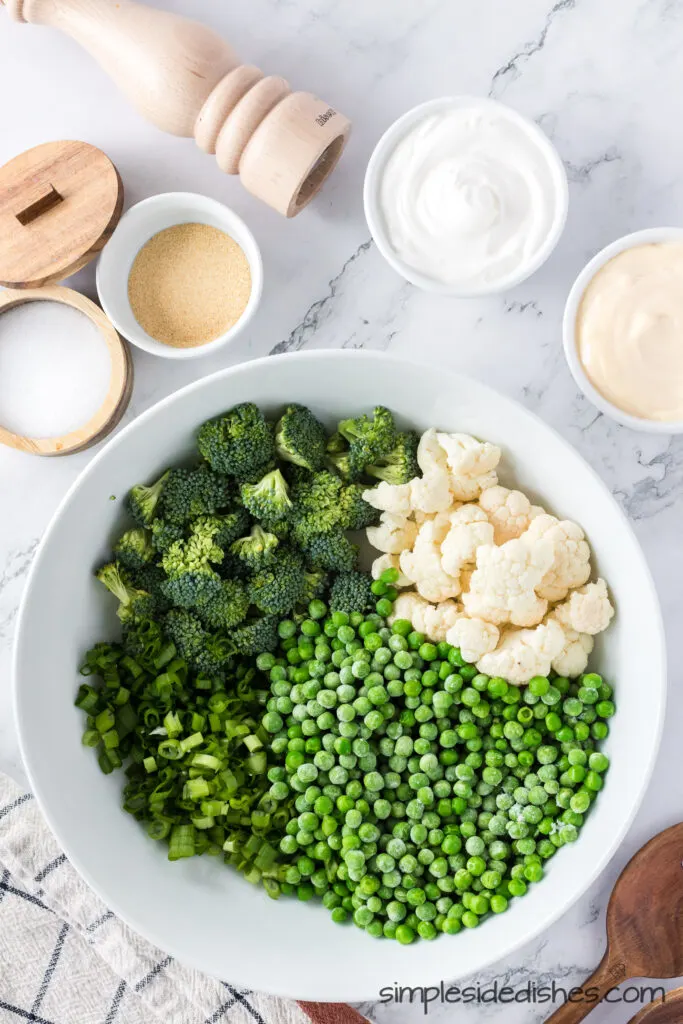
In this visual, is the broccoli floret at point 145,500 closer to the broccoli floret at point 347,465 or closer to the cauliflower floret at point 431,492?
the broccoli floret at point 347,465

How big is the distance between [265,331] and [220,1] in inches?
29.4

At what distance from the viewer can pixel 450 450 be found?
181 cm

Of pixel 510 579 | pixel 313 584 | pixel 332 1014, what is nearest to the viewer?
pixel 510 579

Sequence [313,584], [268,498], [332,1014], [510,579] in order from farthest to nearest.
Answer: [332,1014]
[313,584]
[268,498]
[510,579]

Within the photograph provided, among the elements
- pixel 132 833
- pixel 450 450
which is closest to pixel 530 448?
pixel 450 450

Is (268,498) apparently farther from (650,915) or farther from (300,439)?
(650,915)

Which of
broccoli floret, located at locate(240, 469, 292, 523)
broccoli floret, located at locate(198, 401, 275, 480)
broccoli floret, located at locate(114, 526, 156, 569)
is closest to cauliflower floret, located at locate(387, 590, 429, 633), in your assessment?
broccoli floret, located at locate(240, 469, 292, 523)

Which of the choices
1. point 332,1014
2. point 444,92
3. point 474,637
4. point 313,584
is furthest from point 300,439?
point 332,1014

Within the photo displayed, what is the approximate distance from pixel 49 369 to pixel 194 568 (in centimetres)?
60

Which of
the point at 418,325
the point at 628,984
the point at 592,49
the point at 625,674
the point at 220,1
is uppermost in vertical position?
the point at 220,1

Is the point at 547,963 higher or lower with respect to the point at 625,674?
lower

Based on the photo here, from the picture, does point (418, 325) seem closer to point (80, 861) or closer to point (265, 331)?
point (265, 331)

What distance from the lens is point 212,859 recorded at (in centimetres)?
188

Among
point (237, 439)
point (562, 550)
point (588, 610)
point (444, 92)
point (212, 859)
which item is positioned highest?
point (444, 92)
